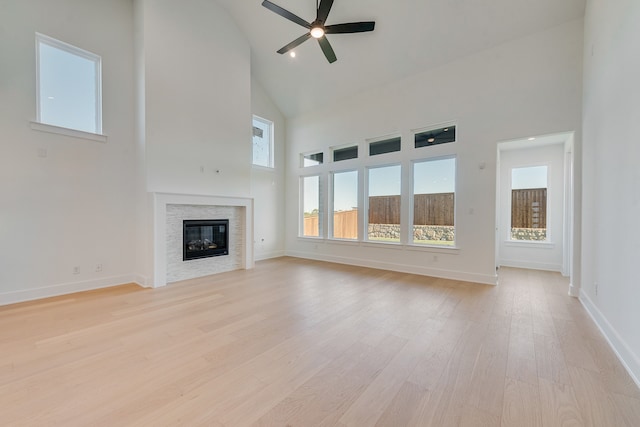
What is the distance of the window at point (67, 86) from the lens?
12.3 feet

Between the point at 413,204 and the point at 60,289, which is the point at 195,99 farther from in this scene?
the point at 413,204

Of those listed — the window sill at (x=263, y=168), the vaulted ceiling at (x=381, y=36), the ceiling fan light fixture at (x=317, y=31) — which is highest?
the vaulted ceiling at (x=381, y=36)

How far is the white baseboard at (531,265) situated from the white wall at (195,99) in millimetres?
6162

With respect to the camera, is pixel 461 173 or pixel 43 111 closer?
pixel 43 111

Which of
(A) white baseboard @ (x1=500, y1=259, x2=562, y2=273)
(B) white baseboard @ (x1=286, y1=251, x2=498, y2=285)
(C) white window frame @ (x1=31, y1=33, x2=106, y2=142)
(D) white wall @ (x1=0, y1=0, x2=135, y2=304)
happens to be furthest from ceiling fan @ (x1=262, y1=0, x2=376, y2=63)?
(A) white baseboard @ (x1=500, y1=259, x2=562, y2=273)

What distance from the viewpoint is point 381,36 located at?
475 cm

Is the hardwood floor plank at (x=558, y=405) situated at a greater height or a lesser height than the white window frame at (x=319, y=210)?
lesser

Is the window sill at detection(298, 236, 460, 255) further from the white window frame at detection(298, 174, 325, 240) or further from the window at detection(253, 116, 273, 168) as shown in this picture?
the window at detection(253, 116, 273, 168)

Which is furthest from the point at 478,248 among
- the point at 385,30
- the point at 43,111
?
the point at 43,111

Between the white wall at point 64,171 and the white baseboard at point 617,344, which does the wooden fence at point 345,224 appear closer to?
the white baseboard at point 617,344

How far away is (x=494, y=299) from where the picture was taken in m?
3.66

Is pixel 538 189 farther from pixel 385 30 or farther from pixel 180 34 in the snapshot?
pixel 180 34

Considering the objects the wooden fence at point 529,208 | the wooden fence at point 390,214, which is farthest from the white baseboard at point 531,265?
the wooden fence at point 390,214

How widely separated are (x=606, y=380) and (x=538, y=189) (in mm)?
4924
